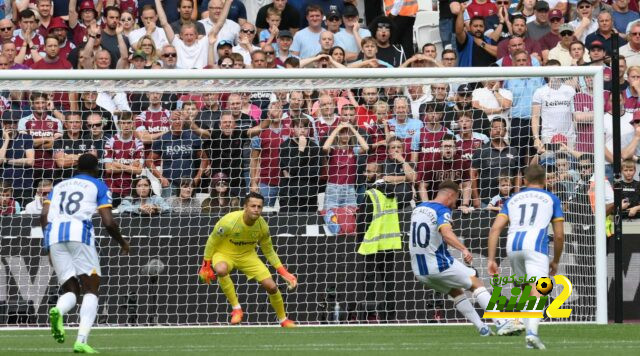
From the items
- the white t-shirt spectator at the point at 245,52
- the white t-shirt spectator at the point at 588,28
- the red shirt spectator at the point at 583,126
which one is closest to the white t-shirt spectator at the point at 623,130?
the red shirt spectator at the point at 583,126

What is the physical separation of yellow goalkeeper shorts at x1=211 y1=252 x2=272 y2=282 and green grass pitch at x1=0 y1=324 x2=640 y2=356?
2.82 feet

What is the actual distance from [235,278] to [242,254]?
A: 2.71 ft

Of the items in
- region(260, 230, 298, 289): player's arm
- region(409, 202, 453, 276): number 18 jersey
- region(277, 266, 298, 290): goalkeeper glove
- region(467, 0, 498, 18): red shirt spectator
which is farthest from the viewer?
region(467, 0, 498, 18): red shirt spectator

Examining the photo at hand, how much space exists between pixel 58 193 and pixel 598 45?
31.1ft

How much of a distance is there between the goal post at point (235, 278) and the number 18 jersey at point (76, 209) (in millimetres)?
4253

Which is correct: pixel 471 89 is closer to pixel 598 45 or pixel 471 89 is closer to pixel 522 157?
pixel 522 157

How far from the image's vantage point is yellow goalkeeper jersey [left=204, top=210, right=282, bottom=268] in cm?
1642

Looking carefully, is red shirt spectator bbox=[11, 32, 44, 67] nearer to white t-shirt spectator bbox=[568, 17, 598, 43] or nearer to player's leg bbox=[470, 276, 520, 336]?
white t-shirt spectator bbox=[568, 17, 598, 43]

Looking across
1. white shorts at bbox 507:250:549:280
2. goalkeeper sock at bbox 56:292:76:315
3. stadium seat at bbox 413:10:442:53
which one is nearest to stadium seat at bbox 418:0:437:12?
stadium seat at bbox 413:10:442:53

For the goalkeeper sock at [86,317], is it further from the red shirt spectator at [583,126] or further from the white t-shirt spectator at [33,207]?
the red shirt spectator at [583,126]

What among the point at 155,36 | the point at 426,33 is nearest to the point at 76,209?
the point at 155,36

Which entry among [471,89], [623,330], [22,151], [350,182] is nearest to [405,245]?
[350,182]

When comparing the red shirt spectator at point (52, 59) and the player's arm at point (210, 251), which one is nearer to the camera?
the player's arm at point (210, 251)

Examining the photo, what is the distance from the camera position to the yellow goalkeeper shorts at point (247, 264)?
54.2 ft
